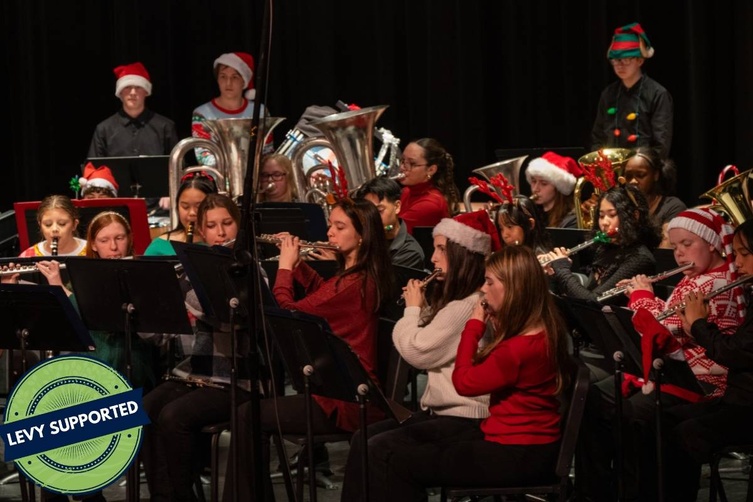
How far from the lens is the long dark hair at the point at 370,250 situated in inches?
180

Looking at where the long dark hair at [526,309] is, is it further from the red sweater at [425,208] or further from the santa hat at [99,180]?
the santa hat at [99,180]

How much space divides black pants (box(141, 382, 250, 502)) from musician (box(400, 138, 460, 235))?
2419mm

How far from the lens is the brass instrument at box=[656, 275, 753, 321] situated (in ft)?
13.3

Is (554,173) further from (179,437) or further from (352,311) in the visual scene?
(179,437)

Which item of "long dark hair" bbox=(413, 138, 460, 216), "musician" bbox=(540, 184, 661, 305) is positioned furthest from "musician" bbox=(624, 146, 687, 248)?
"long dark hair" bbox=(413, 138, 460, 216)

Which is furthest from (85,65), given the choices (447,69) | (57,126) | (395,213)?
(395,213)

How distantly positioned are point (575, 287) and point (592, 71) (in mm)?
3655

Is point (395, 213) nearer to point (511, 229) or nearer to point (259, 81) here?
point (511, 229)

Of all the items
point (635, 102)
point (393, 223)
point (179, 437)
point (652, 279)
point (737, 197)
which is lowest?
point (179, 437)

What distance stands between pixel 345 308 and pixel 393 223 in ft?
5.24

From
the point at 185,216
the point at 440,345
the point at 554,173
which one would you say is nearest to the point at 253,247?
the point at 440,345

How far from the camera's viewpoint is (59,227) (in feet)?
19.1

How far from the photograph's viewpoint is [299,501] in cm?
431

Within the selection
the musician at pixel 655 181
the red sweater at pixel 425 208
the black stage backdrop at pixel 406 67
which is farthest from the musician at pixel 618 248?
the black stage backdrop at pixel 406 67
